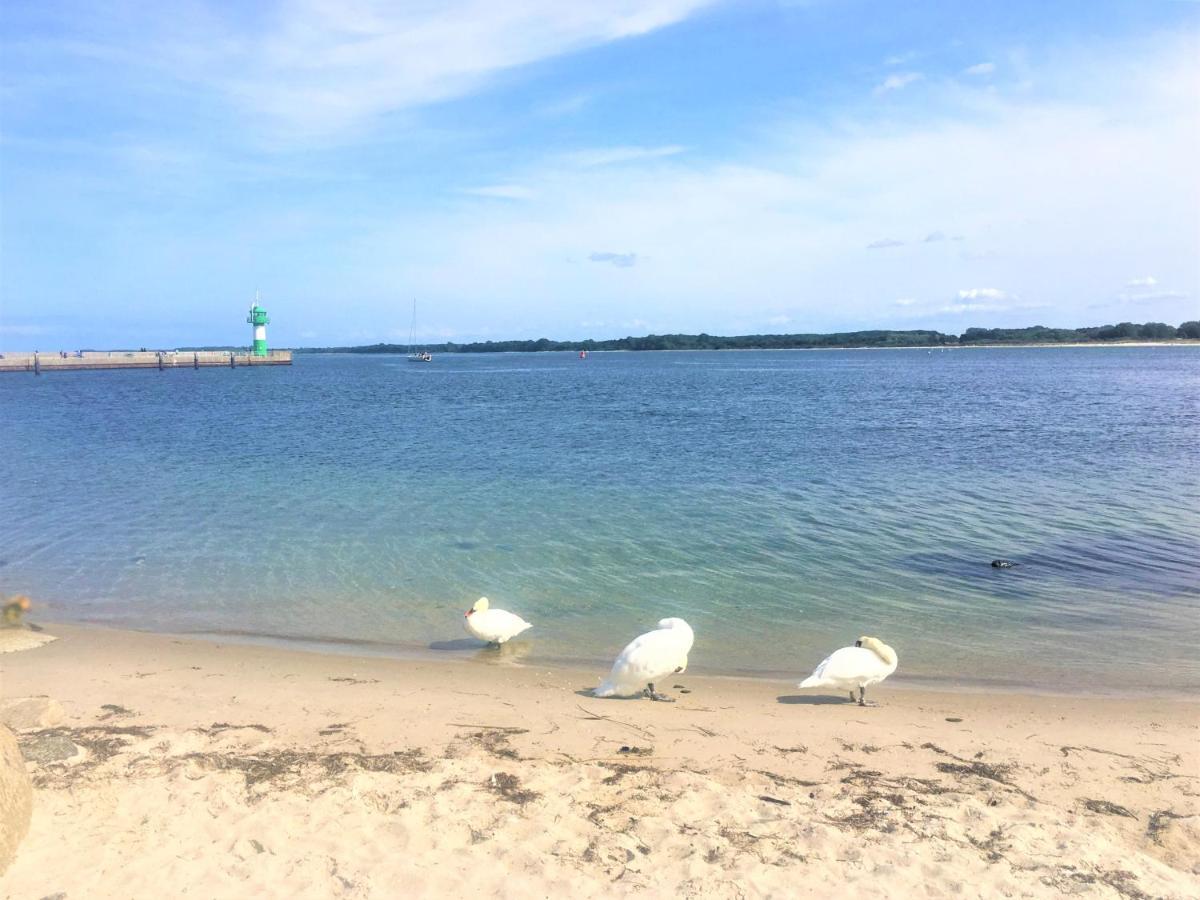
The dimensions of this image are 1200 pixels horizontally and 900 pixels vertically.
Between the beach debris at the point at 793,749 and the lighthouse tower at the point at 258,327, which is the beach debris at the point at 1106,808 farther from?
the lighthouse tower at the point at 258,327

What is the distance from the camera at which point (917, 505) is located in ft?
56.8

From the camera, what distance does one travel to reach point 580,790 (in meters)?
5.66

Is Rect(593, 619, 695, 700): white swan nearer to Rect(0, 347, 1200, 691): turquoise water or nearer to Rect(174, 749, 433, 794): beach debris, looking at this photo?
Rect(0, 347, 1200, 691): turquoise water

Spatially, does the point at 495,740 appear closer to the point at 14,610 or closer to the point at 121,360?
the point at 14,610

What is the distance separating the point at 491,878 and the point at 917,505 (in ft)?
48.1

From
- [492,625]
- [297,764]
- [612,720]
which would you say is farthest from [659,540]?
[297,764]

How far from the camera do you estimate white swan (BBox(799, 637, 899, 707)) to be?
771cm

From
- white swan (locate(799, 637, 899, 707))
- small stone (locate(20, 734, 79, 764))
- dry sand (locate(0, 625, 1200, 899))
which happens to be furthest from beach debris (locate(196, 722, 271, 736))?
white swan (locate(799, 637, 899, 707))

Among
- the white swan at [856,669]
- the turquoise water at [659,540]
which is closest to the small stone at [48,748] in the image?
the turquoise water at [659,540]

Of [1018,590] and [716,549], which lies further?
[716,549]

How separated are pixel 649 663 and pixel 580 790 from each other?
2139 mm

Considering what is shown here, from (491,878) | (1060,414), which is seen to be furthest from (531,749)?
(1060,414)

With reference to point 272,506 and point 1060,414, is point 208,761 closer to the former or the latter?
point 272,506

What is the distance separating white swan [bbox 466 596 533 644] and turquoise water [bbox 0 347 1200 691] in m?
0.45
